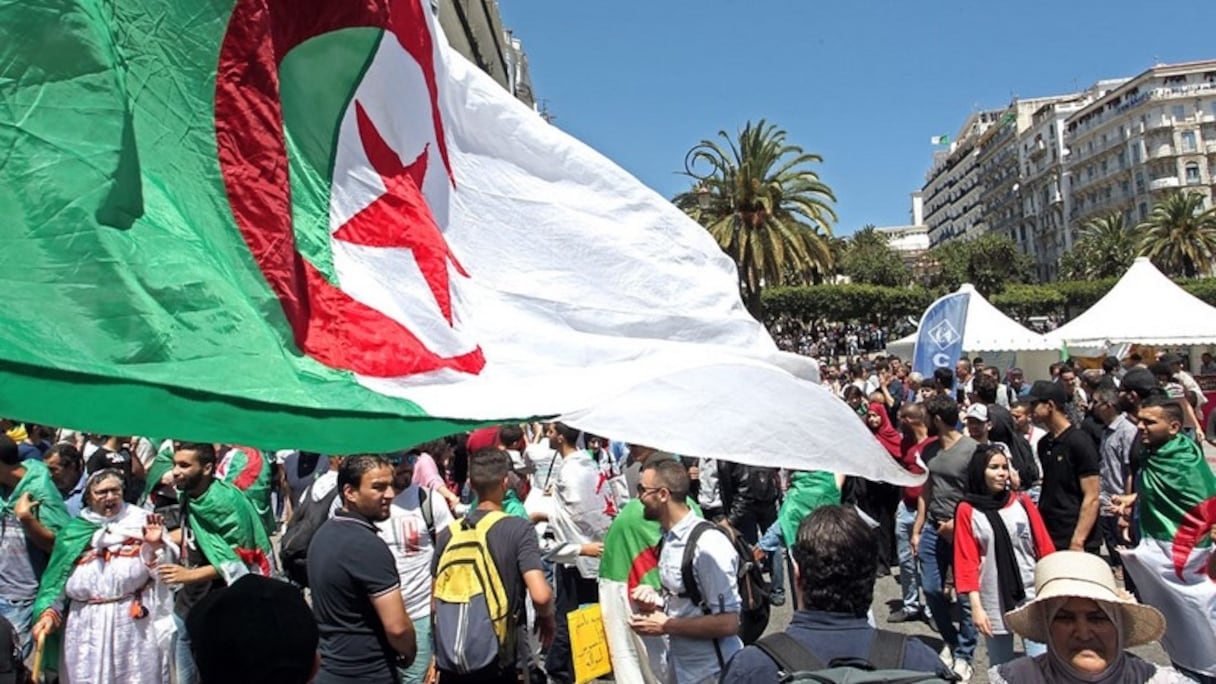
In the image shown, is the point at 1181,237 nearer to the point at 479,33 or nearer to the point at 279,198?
the point at 479,33

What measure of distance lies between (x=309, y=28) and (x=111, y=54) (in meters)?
0.80

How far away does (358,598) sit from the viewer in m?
3.76

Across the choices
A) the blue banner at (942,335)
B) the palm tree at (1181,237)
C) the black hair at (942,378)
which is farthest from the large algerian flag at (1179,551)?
the palm tree at (1181,237)

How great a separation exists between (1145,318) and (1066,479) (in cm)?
1539

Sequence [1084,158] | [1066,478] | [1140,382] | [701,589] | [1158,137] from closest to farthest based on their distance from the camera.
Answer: [701,589] < [1066,478] < [1140,382] < [1158,137] < [1084,158]

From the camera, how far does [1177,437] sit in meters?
5.23

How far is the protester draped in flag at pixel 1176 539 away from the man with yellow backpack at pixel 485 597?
3.07 metres

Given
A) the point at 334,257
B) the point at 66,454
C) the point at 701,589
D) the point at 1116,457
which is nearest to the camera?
the point at 334,257

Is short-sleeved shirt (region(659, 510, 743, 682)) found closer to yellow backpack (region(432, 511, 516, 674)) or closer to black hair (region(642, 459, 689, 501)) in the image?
black hair (region(642, 459, 689, 501))

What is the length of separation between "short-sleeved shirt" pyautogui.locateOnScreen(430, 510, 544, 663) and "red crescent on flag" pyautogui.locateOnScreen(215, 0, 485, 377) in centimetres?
169

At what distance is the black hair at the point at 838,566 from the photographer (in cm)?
279

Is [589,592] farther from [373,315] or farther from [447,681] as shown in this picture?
[373,315]

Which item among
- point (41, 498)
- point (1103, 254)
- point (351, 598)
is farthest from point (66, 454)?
point (1103, 254)

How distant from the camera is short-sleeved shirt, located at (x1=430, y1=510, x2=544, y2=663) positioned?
4.19 metres
